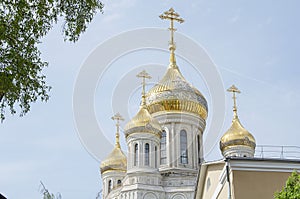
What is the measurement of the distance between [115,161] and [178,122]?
662 centimetres

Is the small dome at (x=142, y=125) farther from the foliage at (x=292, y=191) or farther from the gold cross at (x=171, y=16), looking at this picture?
the foliage at (x=292, y=191)

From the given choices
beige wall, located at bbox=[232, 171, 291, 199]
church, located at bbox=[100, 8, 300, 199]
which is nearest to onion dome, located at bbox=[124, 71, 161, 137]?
church, located at bbox=[100, 8, 300, 199]

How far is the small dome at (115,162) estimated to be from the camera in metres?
38.2

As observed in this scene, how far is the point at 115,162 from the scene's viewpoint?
126ft

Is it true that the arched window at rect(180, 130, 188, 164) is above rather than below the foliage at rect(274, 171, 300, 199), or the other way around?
above

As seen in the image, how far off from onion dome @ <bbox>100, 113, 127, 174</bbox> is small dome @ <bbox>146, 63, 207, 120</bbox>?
484 cm

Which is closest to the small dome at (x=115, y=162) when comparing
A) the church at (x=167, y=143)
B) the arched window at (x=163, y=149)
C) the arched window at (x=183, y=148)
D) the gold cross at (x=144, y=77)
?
the church at (x=167, y=143)

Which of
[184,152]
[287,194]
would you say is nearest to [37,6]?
[287,194]

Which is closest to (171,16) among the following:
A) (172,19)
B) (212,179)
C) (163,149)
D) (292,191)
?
(172,19)

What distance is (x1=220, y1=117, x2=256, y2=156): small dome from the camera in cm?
3438

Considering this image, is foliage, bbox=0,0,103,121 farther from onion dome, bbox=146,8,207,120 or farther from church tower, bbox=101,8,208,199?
onion dome, bbox=146,8,207,120

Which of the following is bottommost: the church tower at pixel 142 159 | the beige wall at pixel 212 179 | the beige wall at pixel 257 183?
the beige wall at pixel 257 183

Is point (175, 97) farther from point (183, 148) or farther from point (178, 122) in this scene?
point (183, 148)

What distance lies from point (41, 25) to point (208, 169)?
10126 millimetres
